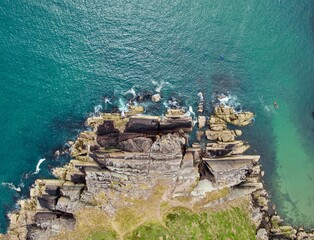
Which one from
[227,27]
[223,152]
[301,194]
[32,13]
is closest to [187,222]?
[223,152]

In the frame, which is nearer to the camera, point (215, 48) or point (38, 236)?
point (38, 236)

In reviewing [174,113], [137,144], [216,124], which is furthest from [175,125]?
[137,144]

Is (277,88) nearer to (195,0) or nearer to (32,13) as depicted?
(195,0)

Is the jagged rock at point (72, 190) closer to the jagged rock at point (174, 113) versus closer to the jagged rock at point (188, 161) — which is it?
the jagged rock at point (188, 161)

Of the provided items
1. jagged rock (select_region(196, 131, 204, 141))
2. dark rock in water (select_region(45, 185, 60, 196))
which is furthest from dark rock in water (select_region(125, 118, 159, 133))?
dark rock in water (select_region(45, 185, 60, 196))

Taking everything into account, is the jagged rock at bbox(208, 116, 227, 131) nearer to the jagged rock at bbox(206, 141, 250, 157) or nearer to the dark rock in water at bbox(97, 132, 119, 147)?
the jagged rock at bbox(206, 141, 250, 157)
